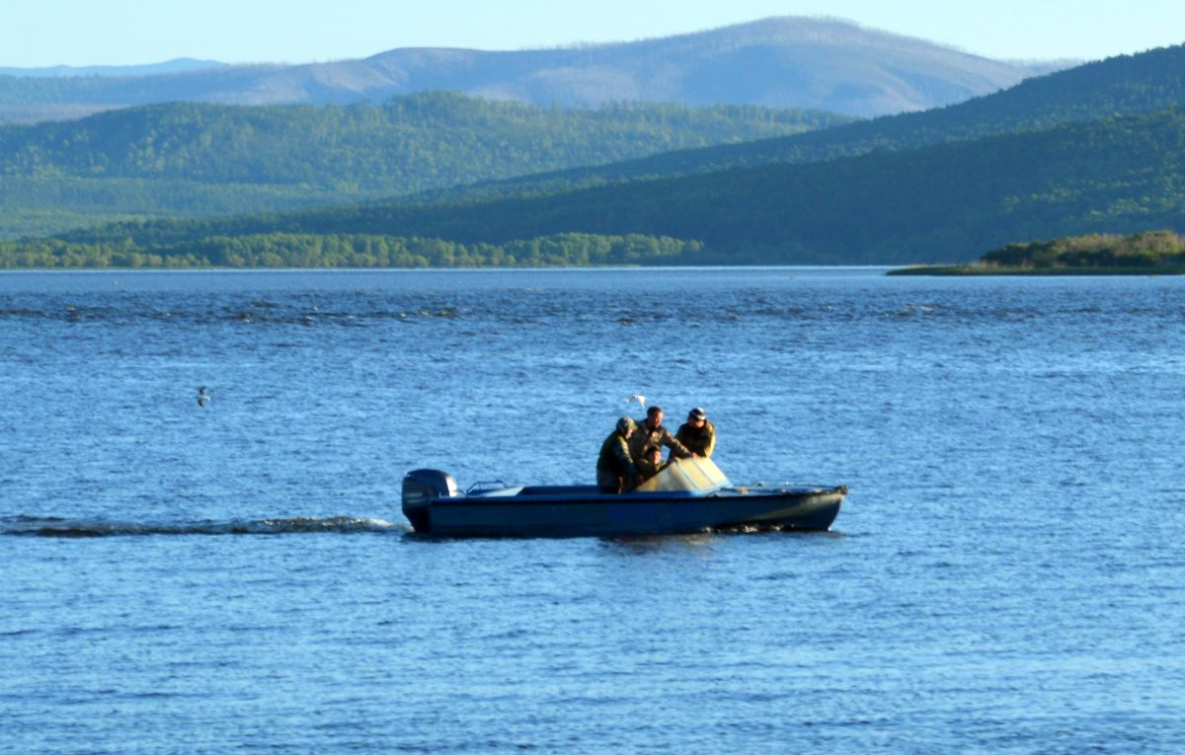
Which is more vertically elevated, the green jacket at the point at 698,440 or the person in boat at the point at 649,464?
the green jacket at the point at 698,440

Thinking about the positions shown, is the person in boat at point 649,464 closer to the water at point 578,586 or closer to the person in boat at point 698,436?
the person in boat at point 698,436

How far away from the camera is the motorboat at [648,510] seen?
34.1m

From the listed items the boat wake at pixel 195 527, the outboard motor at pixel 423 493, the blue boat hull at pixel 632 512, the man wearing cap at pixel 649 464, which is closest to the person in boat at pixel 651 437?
the man wearing cap at pixel 649 464

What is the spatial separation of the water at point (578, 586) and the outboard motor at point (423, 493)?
18.2 inches

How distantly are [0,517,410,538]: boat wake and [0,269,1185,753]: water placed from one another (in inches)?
3.7

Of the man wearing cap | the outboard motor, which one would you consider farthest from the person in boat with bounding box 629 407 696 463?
the outboard motor

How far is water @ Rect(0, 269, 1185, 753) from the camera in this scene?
22219 mm

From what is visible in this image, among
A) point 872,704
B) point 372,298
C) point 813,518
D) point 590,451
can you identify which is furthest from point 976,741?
point 372,298

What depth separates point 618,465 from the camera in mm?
34219

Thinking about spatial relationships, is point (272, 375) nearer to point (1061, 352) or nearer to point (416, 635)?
point (1061, 352)

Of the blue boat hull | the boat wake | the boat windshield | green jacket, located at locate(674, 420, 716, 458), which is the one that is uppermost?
green jacket, located at locate(674, 420, 716, 458)

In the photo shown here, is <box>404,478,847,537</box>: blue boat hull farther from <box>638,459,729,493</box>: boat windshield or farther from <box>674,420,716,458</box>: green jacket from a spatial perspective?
<box>674,420,716,458</box>: green jacket

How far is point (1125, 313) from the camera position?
5221 inches

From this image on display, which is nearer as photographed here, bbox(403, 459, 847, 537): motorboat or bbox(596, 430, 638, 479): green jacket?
bbox(596, 430, 638, 479): green jacket
